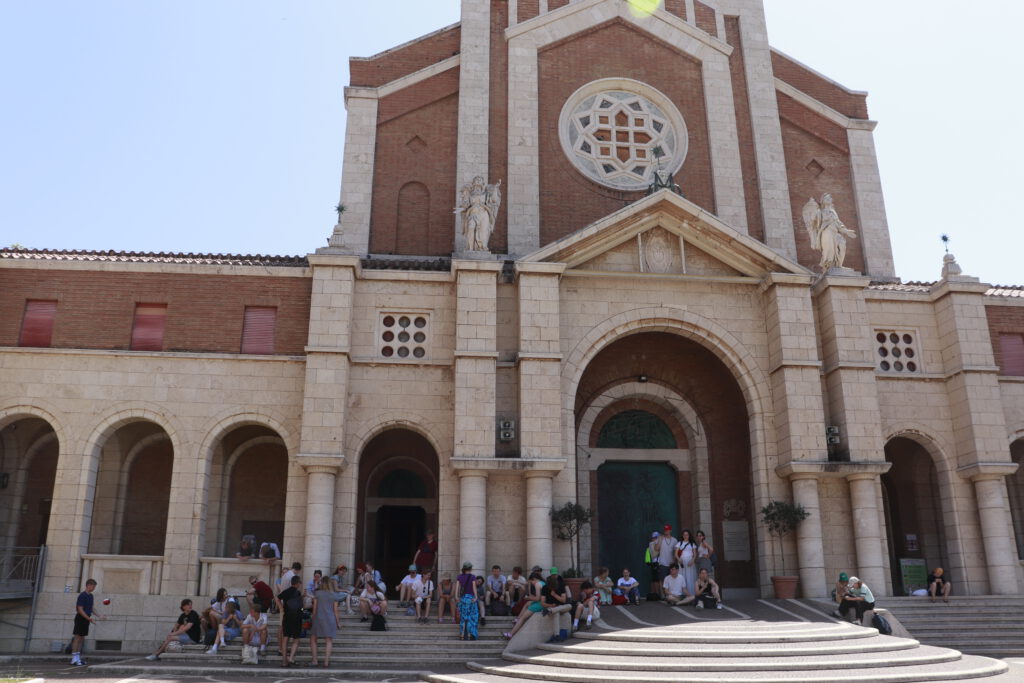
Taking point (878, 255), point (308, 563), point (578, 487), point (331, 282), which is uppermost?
→ point (878, 255)

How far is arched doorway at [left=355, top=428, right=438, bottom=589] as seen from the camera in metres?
23.3

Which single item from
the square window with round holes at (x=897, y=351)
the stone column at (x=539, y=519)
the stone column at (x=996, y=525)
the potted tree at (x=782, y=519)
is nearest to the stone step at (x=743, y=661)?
the stone column at (x=539, y=519)

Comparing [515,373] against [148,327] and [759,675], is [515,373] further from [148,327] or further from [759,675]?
[759,675]

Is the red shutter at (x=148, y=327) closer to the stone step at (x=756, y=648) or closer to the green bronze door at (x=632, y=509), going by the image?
the green bronze door at (x=632, y=509)

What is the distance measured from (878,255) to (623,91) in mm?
9083

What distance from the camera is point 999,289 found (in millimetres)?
24172

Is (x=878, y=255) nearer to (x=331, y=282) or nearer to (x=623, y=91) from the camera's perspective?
(x=623, y=91)

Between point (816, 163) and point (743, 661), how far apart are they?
58.8 feet

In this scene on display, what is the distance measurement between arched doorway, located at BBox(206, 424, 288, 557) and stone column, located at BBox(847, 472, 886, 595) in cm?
1404

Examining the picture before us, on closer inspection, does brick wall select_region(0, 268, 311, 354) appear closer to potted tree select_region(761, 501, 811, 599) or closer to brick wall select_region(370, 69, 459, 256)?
brick wall select_region(370, 69, 459, 256)

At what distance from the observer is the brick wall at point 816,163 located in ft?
86.0

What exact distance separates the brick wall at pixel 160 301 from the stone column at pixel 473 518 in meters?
5.27

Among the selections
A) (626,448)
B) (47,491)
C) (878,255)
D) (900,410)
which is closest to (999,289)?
(878,255)

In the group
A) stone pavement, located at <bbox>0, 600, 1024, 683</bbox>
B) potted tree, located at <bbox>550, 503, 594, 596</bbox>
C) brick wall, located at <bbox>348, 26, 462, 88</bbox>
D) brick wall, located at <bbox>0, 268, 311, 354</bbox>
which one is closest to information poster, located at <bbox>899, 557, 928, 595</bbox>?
stone pavement, located at <bbox>0, 600, 1024, 683</bbox>
